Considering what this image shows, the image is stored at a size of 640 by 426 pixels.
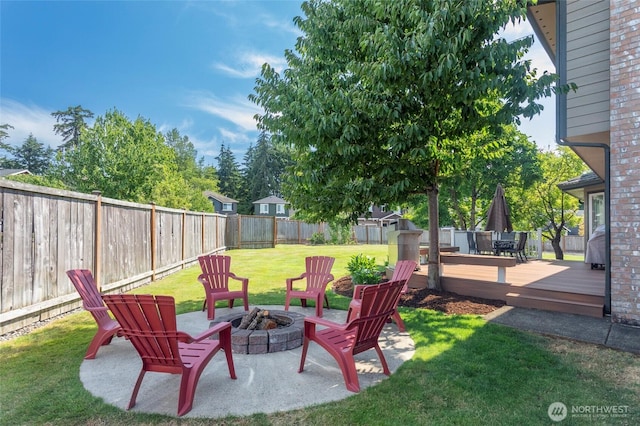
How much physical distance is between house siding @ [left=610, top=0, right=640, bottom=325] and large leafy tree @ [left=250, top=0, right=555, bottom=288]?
38.8 inches

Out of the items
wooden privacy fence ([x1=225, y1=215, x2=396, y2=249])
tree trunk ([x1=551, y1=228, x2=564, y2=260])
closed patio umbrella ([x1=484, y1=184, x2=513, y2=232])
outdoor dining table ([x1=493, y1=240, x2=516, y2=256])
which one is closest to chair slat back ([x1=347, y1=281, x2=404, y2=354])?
closed patio umbrella ([x1=484, y1=184, x2=513, y2=232])

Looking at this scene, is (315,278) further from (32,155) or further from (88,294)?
(32,155)

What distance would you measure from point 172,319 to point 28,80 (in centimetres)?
3251

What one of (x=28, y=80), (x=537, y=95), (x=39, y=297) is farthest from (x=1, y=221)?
(x=28, y=80)

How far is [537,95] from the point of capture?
180 inches

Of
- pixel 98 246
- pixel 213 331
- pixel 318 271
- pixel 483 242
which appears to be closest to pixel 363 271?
pixel 318 271

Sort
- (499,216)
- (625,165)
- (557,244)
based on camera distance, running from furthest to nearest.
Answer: (557,244), (499,216), (625,165)

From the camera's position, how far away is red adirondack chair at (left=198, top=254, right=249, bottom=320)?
5289 millimetres

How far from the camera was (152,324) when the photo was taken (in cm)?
266

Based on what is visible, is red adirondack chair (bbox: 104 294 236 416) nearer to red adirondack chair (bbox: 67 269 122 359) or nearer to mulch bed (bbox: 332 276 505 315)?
red adirondack chair (bbox: 67 269 122 359)

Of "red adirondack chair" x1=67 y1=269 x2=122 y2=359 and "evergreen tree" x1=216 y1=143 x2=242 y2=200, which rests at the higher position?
"evergreen tree" x1=216 y1=143 x2=242 y2=200

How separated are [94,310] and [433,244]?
5.47 meters

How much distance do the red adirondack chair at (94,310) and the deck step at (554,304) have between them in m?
5.73

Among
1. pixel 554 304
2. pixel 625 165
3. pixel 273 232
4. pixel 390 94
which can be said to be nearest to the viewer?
pixel 625 165
